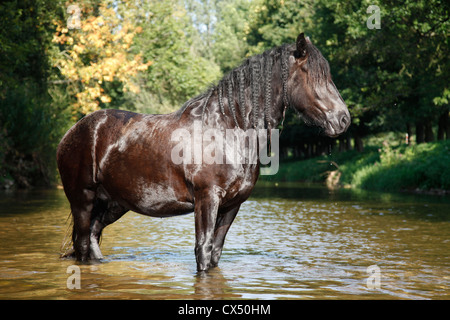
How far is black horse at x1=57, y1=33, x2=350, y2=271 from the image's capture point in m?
6.73

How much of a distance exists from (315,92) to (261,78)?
63 centimetres

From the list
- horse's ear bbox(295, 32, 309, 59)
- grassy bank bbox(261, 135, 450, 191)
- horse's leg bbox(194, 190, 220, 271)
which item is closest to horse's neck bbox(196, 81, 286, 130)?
horse's ear bbox(295, 32, 309, 59)

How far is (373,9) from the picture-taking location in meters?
28.2

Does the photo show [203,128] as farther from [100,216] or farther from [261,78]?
[100,216]

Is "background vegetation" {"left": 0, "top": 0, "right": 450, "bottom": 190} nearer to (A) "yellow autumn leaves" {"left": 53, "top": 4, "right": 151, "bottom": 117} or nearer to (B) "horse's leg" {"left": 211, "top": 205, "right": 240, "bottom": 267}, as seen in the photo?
(A) "yellow autumn leaves" {"left": 53, "top": 4, "right": 151, "bottom": 117}

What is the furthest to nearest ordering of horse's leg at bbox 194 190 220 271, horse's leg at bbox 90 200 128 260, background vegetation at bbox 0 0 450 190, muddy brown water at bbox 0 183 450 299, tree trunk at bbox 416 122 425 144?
1. tree trunk at bbox 416 122 425 144
2. background vegetation at bbox 0 0 450 190
3. horse's leg at bbox 90 200 128 260
4. horse's leg at bbox 194 190 220 271
5. muddy brown water at bbox 0 183 450 299

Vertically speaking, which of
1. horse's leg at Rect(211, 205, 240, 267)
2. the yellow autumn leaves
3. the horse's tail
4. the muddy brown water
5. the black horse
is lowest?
the muddy brown water

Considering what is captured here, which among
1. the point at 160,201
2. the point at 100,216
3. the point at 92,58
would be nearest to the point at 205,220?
the point at 160,201

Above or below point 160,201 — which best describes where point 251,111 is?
above

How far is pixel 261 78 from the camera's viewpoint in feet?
22.7

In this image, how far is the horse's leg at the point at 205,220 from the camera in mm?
6664

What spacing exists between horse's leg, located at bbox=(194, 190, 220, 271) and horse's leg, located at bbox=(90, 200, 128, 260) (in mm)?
1644

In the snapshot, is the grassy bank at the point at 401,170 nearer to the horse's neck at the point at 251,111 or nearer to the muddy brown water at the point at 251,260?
the muddy brown water at the point at 251,260
